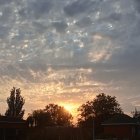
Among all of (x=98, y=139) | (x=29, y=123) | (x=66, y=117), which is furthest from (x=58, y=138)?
(x=66, y=117)

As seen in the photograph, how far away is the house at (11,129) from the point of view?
61.9 m

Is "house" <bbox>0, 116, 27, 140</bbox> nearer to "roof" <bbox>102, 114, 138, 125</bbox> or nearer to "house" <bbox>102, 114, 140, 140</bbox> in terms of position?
"house" <bbox>102, 114, 140, 140</bbox>

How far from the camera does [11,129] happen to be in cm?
6353

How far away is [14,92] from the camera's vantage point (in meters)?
92.1

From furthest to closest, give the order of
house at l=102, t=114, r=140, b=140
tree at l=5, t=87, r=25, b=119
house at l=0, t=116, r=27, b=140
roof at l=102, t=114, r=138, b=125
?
tree at l=5, t=87, r=25, b=119 < roof at l=102, t=114, r=138, b=125 < house at l=102, t=114, r=140, b=140 < house at l=0, t=116, r=27, b=140

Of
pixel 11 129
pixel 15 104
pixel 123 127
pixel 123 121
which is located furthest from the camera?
pixel 15 104

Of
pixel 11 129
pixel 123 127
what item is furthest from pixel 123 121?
pixel 11 129

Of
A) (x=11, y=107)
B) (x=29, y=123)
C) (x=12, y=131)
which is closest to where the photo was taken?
(x=12, y=131)

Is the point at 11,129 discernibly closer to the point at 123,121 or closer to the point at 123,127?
the point at 123,127

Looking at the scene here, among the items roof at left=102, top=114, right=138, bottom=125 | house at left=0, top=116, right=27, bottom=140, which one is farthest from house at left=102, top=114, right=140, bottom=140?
house at left=0, top=116, right=27, bottom=140

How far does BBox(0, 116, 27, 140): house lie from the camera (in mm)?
61875

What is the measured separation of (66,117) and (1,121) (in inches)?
2269

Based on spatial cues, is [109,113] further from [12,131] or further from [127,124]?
[12,131]

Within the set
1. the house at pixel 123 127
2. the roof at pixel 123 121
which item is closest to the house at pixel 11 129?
the house at pixel 123 127
